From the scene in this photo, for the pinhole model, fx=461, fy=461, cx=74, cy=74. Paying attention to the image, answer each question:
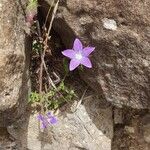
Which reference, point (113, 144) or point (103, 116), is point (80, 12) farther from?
point (113, 144)

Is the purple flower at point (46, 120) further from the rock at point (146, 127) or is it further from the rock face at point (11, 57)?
the rock at point (146, 127)

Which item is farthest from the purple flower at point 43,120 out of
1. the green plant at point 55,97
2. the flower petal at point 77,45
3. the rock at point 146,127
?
the rock at point 146,127

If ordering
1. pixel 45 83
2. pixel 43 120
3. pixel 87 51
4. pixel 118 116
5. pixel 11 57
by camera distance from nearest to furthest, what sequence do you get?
pixel 11 57 < pixel 87 51 < pixel 43 120 < pixel 45 83 < pixel 118 116

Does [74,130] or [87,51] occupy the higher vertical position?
[87,51]

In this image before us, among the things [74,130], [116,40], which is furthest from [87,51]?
[74,130]

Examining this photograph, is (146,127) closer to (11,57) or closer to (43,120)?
(43,120)
